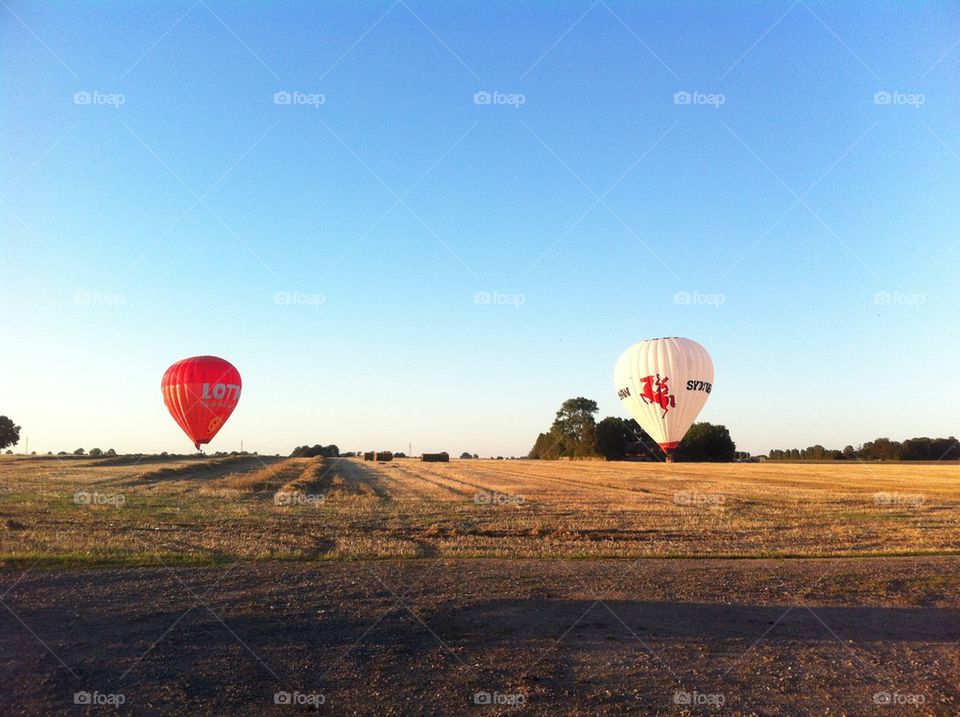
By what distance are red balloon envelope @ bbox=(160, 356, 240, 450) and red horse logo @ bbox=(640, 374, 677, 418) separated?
25.1m

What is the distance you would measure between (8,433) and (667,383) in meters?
129

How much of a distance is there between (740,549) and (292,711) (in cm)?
1286

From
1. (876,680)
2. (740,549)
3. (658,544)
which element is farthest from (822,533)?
(876,680)

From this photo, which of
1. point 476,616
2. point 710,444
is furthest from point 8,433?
point 476,616

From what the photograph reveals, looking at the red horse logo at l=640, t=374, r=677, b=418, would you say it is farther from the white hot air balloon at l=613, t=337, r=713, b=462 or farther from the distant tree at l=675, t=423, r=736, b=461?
the distant tree at l=675, t=423, r=736, b=461

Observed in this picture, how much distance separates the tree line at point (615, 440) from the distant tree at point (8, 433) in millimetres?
96832

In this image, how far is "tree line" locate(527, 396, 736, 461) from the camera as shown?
103 metres

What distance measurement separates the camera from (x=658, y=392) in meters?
41.2

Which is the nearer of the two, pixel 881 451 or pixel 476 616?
pixel 476 616

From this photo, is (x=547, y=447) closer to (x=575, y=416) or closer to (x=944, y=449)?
(x=575, y=416)

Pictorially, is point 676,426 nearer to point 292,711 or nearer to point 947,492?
point 947,492

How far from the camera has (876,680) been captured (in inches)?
311

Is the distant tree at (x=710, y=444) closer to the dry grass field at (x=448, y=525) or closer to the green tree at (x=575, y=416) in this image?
the green tree at (x=575, y=416)

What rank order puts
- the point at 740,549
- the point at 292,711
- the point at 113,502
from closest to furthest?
the point at 292,711, the point at 740,549, the point at 113,502
